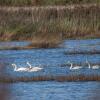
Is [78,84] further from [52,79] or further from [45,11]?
[45,11]

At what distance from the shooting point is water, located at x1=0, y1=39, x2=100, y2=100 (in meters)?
11.4

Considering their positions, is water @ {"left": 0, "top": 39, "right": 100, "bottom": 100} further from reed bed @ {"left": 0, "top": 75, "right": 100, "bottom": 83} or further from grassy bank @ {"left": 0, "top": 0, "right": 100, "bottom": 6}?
grassy bank @ {"left": 0, "top": 0, "right": 100, "bottom": 6}

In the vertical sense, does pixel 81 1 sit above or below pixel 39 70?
above

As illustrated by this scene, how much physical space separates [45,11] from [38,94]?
790 inches

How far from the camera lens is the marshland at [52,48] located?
13.2m

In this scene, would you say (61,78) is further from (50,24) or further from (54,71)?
(50,24)

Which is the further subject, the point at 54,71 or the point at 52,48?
the point at 52,48

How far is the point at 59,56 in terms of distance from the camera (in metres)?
21.8

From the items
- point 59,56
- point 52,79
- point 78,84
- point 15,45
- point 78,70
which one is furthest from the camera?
point 15,45

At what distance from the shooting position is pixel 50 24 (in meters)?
29.7

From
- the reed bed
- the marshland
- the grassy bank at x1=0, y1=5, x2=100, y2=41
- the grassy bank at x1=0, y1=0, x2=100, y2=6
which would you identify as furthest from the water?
the grassy bank at x1=0, y1=0, x2=100, y2=6

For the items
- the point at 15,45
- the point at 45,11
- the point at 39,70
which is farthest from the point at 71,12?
the point at 39,70

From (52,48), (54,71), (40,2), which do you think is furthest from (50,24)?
(54,71)

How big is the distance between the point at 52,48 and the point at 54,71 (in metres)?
9.49
